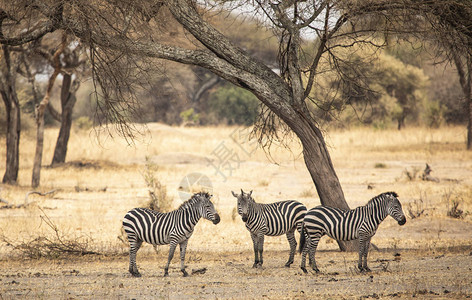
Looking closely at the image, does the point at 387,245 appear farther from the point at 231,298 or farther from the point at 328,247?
the point at 231,298

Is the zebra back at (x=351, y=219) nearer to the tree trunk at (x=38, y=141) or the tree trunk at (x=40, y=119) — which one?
the tree trunk at (x=40, y=119)

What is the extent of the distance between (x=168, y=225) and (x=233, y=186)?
42.9 feet

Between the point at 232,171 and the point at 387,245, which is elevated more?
the point at 232,171

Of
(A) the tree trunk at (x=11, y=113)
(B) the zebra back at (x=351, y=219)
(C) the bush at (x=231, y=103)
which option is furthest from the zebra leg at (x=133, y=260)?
(C) the bush at (x=231, y=103)

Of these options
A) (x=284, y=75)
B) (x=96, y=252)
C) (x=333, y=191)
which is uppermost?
(x=284, y=75)

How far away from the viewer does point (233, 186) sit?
21.2m

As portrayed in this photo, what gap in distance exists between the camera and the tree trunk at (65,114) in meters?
25.1

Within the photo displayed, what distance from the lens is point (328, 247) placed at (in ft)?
36.6

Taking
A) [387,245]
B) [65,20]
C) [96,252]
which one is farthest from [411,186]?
[65,20]

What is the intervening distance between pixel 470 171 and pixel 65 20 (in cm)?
1864

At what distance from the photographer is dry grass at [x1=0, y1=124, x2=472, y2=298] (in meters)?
11.4

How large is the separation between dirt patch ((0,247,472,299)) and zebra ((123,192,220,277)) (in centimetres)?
43

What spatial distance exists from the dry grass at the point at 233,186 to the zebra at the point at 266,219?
55cm

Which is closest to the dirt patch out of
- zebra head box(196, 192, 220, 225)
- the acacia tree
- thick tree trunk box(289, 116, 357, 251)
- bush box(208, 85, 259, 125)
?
zebra head box(196, 192, 220, 225)
